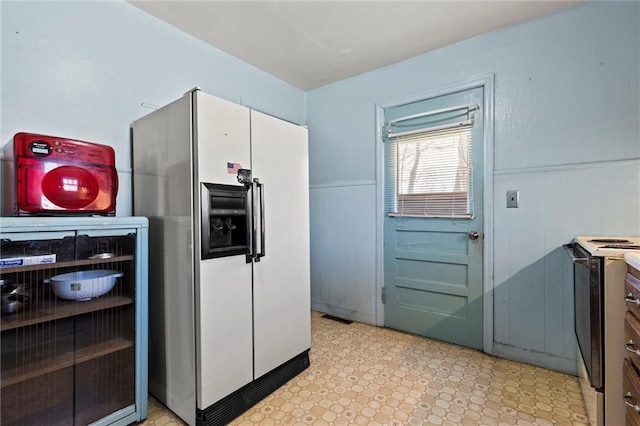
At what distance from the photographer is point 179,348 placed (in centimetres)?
166

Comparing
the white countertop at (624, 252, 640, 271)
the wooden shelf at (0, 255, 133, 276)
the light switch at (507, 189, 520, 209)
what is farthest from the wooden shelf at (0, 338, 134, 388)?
the light switch at (507, 189, 520, 209)

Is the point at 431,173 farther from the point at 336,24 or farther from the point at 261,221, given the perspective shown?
the point at 261,221

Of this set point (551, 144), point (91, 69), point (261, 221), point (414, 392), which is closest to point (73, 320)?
point (261, 221)

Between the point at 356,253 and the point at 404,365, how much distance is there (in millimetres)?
1169

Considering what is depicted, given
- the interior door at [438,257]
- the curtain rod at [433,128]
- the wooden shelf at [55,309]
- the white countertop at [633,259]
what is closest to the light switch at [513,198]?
the interior door at [438,257]

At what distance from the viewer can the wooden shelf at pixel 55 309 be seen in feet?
4.28

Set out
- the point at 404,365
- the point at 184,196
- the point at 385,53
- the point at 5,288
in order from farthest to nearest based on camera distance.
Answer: the point at 385,53 → the point at 404,365 → the point at 184,196 → the point at 5,288

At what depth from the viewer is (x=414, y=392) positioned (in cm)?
188

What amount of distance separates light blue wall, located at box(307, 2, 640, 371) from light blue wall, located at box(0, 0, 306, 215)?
2.02 m

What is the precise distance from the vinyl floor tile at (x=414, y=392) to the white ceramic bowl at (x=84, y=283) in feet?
2.58

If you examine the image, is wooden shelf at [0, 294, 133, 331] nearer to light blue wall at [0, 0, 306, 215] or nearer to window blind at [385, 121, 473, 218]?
light blue wall at [0, 0, 306, 215]

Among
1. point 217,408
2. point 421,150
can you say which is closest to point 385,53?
point 421,150

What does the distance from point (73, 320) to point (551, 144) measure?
314 cm

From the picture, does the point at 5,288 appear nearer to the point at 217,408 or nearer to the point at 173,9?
the point at 217,408
